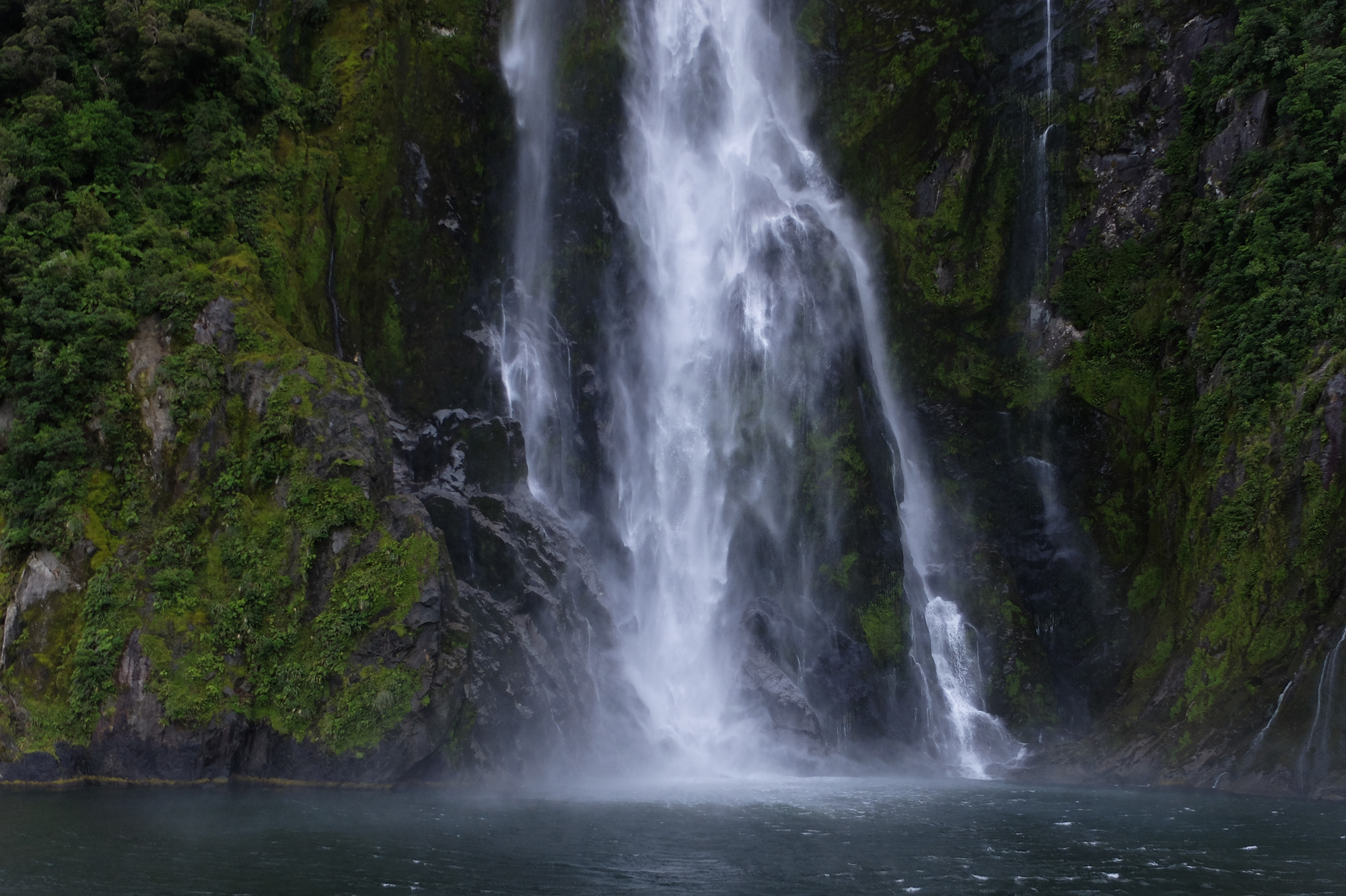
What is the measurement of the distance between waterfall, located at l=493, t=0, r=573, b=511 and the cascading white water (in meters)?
2.06

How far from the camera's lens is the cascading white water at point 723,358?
88.4 ft

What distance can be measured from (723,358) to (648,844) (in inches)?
716

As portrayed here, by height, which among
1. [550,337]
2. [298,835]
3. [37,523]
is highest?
[550,337]

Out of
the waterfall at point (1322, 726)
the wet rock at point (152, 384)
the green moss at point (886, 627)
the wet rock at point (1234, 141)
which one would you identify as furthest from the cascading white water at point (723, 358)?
the wet rock at point (152, 384)

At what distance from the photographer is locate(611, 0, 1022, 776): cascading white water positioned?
1061 inches

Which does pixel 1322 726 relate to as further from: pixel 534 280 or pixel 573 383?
pixel 534 280

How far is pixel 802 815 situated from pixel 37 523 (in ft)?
54.2

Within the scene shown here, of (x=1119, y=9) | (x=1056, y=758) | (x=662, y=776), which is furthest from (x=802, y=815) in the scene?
(x=1119, y=9)

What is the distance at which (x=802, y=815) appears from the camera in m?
17.0

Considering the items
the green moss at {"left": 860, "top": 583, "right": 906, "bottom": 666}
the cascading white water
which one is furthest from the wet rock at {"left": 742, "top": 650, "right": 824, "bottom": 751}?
the green moss at {"left": 860, "top": 583, "right": 906, "bottom": 666}

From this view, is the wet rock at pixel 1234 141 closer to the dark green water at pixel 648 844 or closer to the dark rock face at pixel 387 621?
the dark green water at pixel 648 844

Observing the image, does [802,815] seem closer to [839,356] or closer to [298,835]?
[298,835]

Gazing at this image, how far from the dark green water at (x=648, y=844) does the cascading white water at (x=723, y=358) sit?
7.53 m

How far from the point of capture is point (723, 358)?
29.6 metres
